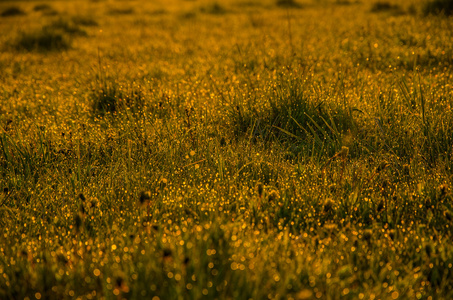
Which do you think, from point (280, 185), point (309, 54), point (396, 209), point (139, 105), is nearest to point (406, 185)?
point (396, 209)

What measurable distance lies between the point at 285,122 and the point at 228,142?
57cm

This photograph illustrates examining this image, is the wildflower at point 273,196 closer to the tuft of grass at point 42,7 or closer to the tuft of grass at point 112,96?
the tuft of grass at point 112,96

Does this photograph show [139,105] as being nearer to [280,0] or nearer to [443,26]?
[443,26]

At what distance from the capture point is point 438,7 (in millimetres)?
7906

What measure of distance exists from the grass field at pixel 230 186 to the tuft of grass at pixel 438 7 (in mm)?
3032

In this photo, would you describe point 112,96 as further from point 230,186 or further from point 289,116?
point 230,186

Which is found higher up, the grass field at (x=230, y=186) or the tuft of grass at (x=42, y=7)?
the tuft of grass at (x=42, y=7)

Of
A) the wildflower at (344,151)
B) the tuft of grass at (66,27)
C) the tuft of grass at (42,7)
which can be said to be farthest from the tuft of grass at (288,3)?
the wildflower at (344,151)

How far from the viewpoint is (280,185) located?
7.98 feet

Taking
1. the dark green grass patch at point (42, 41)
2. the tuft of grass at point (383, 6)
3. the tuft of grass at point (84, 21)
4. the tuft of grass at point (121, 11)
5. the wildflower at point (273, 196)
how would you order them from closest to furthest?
the wildflower at point (273, 196) < the dark green grass patch at point (42, 41) < the tuft of grass at point (383, 6) < the tuft of grass at point (84, 21) < the tuft of grass at point (121, 11)

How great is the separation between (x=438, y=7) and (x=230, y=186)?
295 inches

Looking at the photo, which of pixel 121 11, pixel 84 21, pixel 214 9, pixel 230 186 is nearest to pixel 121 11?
pixel 121 11

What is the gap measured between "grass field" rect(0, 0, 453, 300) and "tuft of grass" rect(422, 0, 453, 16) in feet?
9.95

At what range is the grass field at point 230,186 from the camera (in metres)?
1.61
